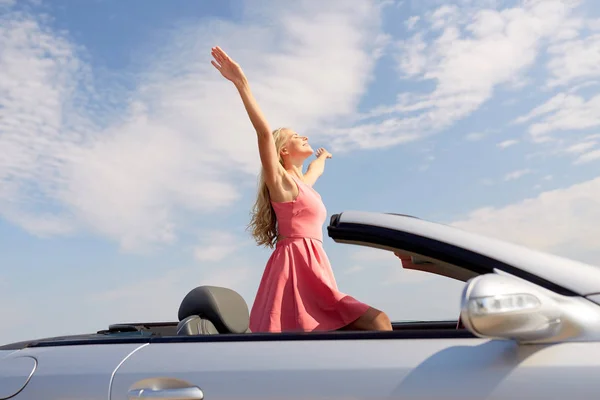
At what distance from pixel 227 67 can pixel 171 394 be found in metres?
2.11

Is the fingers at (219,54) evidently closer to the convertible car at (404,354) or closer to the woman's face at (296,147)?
the woman's face at (296,147)

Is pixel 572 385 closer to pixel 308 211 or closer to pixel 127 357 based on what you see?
pixel 127 357

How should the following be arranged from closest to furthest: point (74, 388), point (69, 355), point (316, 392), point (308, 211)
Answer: point (316, 392) → point (74, 388) → point (69, 355) → point (308, 211)

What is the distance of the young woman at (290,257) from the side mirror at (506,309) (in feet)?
4.00

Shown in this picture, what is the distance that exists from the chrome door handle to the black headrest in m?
0.65

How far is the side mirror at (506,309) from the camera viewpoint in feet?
5.99

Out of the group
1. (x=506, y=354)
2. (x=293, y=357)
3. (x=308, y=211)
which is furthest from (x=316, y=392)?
(x=308, y=211)

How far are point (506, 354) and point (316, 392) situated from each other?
0.57 m

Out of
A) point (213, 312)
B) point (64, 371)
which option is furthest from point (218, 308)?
point (64, 371)

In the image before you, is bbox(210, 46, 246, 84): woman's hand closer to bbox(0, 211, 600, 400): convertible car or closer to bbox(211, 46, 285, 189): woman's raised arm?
bbox(211, 46, 285, 189): woman's raised arm

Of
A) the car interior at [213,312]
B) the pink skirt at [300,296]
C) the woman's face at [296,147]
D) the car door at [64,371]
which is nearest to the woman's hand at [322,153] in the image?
the woman's face at [296,147]

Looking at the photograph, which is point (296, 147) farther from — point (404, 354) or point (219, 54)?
point (404, 354)

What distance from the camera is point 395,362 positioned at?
2.08 meters

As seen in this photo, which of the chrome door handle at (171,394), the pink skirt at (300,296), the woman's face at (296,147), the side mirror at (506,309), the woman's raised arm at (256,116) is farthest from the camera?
the woman's face at (296,147)
